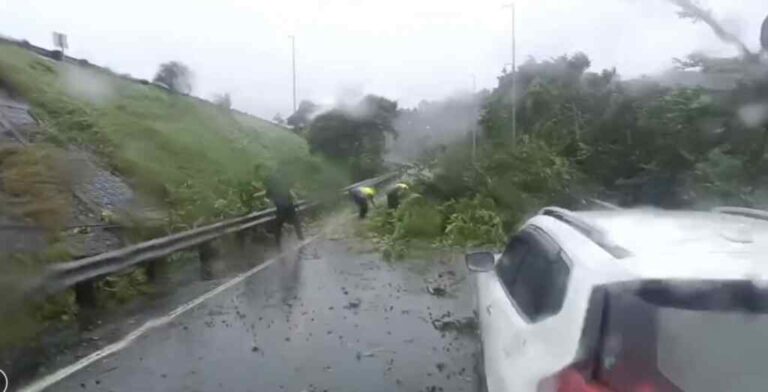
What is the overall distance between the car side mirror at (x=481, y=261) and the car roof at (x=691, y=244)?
1655 millimetres

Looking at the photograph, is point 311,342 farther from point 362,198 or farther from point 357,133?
point 357,133

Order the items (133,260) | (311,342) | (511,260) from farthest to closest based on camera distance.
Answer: (133,260) → (311,342) → (511,260)

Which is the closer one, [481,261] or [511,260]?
[511,260]

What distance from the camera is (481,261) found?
690cm

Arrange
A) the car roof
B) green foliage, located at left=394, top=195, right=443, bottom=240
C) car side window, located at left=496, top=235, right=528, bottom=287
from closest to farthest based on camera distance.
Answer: the car roof, car side window, located at left=496, top=235, right=528, bottom=287, green foliage, located at left=394, top=195, right=443, bottom=240

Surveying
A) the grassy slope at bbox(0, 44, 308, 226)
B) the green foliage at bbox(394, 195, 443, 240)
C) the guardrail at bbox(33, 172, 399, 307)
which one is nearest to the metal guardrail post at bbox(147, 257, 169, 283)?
the guardrail at bbox(33, 172, 399, 307)

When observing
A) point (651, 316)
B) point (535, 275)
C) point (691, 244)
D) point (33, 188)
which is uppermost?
point (691, 244)

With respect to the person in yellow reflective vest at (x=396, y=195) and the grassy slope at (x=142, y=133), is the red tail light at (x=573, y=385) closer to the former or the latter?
the grassy slope at (x=142, y=133)

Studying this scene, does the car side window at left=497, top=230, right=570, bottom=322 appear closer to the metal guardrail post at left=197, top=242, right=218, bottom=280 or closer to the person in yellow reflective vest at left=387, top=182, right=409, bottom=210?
the metal guardrail post at left=197, top=242, right=218, bottom=280

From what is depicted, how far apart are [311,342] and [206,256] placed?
7.84 metres

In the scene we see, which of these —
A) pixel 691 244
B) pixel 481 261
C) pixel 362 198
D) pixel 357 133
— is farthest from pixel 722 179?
pixel 357 133

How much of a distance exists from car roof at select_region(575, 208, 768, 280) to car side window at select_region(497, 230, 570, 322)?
27 centimetres

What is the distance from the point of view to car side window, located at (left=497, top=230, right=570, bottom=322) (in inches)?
171

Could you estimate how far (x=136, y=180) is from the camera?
73.7 feet
